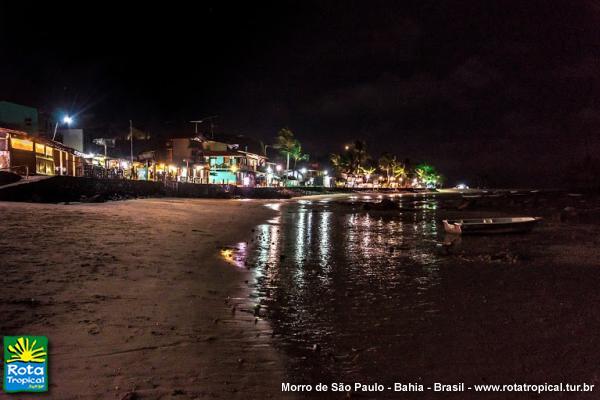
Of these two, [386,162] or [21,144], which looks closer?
[21,144]

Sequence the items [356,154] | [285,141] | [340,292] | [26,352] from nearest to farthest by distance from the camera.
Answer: [26,352] < [340,292] < [285,141] < [356,154]

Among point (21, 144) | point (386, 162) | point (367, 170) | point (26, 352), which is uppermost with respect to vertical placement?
point (386, 162)

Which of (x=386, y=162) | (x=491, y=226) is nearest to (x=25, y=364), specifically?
(x=491, y=226)

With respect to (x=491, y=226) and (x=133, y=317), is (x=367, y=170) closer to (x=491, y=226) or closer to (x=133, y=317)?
(x=491, y=226)

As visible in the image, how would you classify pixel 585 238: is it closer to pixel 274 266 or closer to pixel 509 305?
pixel 509 305

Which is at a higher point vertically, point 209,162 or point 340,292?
point 209,162

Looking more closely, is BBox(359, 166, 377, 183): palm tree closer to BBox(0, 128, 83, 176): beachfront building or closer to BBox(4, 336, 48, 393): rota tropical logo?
BBox(0, 128, 83, 176): beachfront building

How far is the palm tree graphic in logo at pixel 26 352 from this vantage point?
557cm

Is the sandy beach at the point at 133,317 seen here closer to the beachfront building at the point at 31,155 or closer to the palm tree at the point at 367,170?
the beachfront building at the point at 31,155

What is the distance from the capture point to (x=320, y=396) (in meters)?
5.25

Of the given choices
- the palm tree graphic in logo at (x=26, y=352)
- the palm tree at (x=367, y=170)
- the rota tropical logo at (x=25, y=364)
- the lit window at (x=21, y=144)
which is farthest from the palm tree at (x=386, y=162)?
the palm tree graphic in logo at (x=26, y=352)

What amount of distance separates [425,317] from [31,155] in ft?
123


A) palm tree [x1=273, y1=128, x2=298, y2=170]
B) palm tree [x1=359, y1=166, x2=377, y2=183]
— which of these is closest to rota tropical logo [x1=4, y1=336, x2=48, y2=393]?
palm tree [x1=273, y1=128, x2=298, y2=170]

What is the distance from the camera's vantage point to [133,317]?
7793 mm
